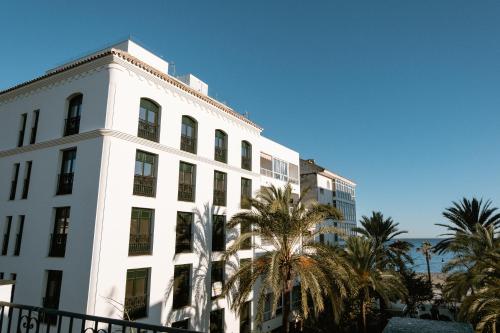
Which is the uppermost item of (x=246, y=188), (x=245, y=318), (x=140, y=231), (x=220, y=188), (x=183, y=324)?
(x=246, y=188)

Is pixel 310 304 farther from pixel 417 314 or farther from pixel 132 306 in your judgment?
pixel 132 306

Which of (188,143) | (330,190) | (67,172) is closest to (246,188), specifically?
(188,143)

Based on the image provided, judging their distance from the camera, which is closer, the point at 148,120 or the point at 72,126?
the point at 72,126

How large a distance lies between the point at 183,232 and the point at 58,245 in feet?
22.2

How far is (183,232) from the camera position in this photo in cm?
2042

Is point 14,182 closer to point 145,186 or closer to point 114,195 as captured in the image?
point 114,195

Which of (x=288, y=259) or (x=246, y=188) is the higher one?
(x=246, y=188)

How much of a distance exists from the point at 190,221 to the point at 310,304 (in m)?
14.7

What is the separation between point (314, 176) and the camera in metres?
43.1

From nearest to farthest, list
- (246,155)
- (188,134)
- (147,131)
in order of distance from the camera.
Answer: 1. (147,131)
2. (188,134)
3. (246,155)

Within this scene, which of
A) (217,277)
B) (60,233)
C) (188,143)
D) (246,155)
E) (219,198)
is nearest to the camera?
(60,233)

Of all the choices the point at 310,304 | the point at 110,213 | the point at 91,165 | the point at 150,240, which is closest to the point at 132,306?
the point at 150,240

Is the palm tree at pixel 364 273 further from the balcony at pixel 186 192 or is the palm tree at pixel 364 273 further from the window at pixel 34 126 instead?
the window at pixel 34 126

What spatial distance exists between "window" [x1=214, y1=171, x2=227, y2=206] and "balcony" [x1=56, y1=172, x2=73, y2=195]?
944cm
